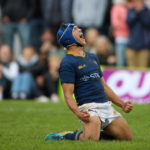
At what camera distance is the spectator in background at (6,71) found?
16.5 metres

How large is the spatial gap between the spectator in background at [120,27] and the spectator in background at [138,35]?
1.20ft

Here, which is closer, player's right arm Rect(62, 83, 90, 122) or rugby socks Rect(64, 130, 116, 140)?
player's right arm Rect(62, 83, 90, 122)

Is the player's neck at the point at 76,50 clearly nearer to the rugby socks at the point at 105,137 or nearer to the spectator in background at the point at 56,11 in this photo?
the rugby socks at the point at 105,137

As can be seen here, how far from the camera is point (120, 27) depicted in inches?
653

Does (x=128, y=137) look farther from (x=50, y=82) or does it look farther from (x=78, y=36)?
(x=50, y=82)

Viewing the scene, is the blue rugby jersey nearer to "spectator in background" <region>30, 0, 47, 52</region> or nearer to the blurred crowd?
the blurred crowd

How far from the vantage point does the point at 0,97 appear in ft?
52.7

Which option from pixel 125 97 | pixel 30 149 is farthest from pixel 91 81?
pixel 125 97

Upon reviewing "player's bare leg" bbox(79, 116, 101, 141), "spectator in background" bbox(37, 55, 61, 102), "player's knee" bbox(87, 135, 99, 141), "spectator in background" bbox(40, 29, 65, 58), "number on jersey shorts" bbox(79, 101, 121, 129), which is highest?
"number on jersey shorts" bbox(79, 101, 121, 129)

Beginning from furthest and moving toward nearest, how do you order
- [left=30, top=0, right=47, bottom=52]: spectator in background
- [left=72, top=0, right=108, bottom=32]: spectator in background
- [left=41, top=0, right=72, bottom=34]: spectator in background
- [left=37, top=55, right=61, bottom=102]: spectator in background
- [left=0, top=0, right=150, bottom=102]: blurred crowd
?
1. [left=30, top=0, right=47, bottom=52]: spectator in background
2. [left=41, top=0, right=72, bottom=34]: spectator in background
3. [left=72, top=0, right=108, bottom=32]: spectator in background
4. [left=0, top=0, right=150, bottom=102]: blurred crowd
5. [left=37, top=55, right=61, bottom=102]: spectator in background

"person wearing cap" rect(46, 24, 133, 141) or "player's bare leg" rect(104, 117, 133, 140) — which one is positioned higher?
"person wearing cap" rect(46, 24, 133, 141)

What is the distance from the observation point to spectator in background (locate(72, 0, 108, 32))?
17.3 meters

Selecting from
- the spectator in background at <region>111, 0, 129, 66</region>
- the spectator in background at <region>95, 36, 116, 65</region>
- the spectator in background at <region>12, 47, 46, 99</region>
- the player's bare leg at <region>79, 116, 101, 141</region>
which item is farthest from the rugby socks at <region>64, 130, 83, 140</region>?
the spectator in background at <region>111, 0, 129, 66</region>

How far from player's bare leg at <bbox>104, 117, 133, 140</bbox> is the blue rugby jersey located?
34cm
